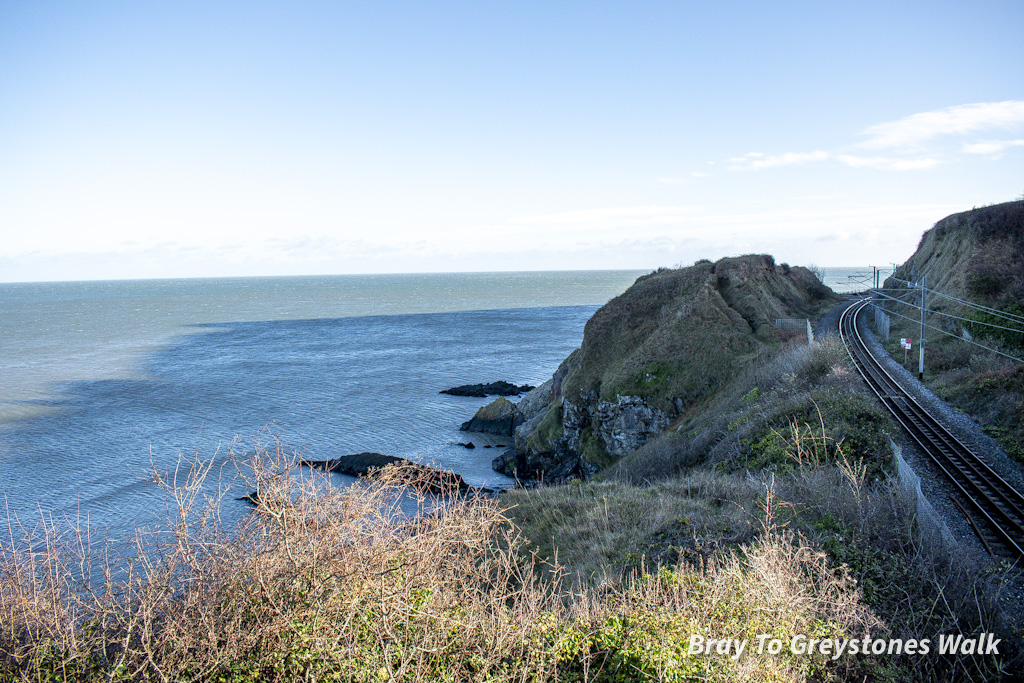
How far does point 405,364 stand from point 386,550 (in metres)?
60.1

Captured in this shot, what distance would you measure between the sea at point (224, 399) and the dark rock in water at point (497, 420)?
1.16 metres

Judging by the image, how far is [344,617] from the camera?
21.7ft

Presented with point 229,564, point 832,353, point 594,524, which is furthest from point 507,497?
point 832,353

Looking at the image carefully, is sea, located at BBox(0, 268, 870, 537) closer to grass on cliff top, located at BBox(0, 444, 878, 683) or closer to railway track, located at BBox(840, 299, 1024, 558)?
grass on cliff top, located at BBox(0, 444, 878, 683)

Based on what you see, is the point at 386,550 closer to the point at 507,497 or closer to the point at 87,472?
the point at 507,497

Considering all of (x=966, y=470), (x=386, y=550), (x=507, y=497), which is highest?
(x=386, y=550)

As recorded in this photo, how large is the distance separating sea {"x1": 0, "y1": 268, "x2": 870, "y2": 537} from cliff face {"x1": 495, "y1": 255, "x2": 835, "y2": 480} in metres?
4.30

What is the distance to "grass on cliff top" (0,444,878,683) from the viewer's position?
20.4 ft

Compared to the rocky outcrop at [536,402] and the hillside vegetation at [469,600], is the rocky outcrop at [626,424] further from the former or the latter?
the hillside vegetation at [469,600]

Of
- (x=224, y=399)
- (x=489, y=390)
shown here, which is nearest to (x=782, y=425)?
(x=489, y=390)

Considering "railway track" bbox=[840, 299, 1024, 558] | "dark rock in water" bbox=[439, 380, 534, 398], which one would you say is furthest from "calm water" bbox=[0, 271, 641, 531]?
"railway track" bbox=[840, 299, 1024, 558]

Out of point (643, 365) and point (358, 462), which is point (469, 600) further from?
point (643, 365)

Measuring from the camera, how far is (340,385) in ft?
181

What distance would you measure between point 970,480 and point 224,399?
50.2m
